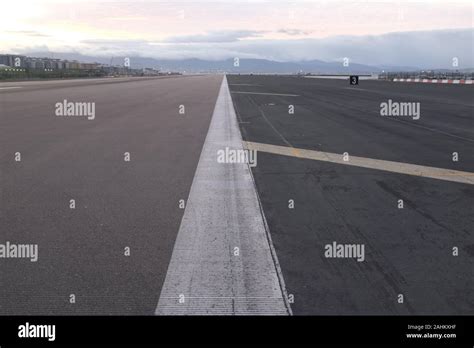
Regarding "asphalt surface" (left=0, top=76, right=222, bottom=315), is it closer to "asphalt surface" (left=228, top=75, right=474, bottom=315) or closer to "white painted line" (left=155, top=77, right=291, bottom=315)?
"white painted line" (left=155, top=77, right=291, bottom=315)

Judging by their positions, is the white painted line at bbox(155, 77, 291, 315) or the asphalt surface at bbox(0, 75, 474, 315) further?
the asphalt surface at bbox(0, 75, 474, 315)

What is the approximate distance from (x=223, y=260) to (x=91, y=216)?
7.04 feet

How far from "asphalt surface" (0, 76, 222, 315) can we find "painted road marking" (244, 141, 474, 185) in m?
1.97

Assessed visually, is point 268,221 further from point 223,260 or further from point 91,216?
point 91,216

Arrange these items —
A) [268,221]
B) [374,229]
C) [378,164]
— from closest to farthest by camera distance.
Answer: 1. [374,229]
2. [268,221]
3. [378,164]

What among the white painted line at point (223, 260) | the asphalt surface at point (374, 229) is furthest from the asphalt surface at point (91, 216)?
the asphalt surface at point (374, 229)

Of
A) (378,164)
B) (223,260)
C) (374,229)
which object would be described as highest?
(378,164)

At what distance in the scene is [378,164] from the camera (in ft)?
31.8

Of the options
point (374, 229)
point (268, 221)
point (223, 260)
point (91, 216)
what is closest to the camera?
point (223, 260)

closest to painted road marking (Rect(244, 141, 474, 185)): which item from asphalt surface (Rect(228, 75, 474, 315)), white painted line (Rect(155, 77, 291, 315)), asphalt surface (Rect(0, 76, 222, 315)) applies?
asphalt surface (Rect(228, 75, 474, 315))

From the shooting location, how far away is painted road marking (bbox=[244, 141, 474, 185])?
28.2 feet

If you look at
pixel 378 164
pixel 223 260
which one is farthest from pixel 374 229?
pixel 378 164

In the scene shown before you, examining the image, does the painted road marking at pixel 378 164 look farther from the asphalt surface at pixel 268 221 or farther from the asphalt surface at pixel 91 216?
the asphalt surface at pixel 91 216
